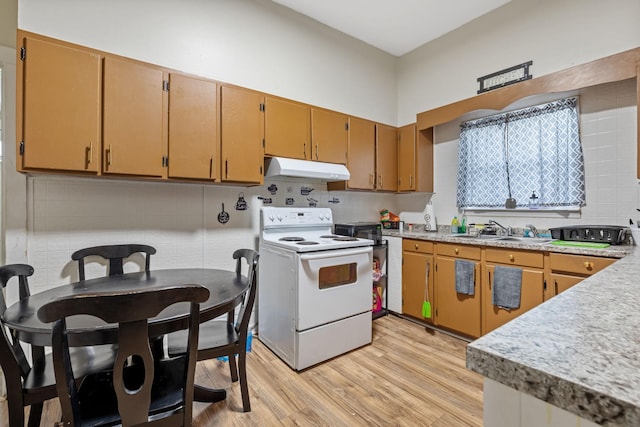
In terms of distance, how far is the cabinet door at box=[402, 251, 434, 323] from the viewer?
2.96 m

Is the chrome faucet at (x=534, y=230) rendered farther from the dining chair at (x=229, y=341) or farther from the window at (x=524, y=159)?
the dining chair at (x=229, y=341)

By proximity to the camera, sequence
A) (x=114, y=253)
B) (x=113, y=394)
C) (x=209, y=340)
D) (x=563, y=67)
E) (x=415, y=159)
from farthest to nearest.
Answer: (x=415, y=159) < (x=563, y=67) < (x=114, y=253) < (x=209, y=340) < (x=113, y=394)

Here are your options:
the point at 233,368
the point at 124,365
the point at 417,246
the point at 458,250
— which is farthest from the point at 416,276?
the point at 124,365

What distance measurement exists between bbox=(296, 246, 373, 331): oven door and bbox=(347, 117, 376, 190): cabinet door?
0.94 meters

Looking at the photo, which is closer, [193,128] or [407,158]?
[193,128]

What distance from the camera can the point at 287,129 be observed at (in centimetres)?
272

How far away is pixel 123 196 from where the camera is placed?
223cm

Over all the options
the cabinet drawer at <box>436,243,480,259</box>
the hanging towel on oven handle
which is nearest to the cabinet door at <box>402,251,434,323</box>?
the cabinet drawer at <box>436,243,480,259</box>

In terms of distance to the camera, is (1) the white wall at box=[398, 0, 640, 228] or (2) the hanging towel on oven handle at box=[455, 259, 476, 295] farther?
(2) the hanging towel on oven handle at box=[455, 259, 476, 295]

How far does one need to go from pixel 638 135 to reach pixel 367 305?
2366 mm

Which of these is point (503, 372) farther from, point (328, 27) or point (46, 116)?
point (328, 27)

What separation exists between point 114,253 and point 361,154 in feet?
8.09

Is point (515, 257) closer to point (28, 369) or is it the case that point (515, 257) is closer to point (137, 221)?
point (137, 221)

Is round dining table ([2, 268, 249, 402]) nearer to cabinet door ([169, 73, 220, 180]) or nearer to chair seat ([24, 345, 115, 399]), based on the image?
chair seat ([24, 345, 115, 399])
